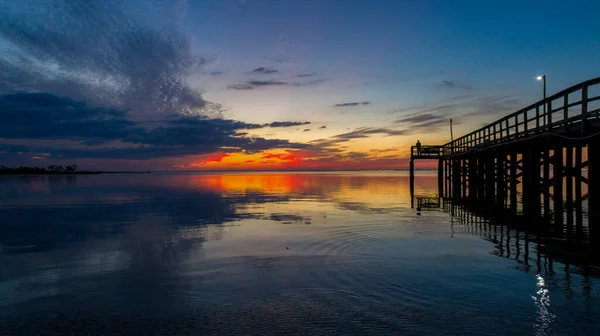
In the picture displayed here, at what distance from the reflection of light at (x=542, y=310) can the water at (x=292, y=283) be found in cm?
3

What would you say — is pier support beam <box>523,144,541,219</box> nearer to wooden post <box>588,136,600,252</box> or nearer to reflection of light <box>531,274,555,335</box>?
wooden post <box>588,136,600,252</box>

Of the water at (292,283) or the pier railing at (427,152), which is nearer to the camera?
the water at (292,283)

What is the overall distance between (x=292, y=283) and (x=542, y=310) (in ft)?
15.9

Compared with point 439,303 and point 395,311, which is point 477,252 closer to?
point 439,303

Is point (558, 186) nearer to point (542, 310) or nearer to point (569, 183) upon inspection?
point (569, 183)

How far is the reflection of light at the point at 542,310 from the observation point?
19.8 feet

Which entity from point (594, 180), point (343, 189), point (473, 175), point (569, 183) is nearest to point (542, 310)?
point (594, 180)

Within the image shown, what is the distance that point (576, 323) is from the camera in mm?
6180

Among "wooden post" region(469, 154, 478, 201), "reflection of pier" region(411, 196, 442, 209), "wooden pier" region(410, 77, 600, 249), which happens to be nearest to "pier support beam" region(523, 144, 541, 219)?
"wooden pier" region(410, 77, 600, 249)

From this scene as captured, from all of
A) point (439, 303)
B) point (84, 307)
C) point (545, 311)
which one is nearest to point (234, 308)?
point (84, 307)

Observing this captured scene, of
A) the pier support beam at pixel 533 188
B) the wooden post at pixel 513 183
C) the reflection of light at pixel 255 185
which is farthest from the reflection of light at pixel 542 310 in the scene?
the reflection of light at pixel 255 185

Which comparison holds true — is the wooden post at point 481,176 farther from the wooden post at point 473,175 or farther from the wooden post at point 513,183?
the wooden post at point 513,183

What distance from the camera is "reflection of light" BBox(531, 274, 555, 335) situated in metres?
6.03

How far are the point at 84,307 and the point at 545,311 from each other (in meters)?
8.49
